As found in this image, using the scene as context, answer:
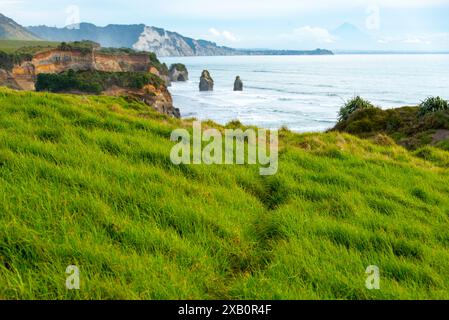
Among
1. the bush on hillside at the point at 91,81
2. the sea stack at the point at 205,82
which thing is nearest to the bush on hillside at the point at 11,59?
the bush on hillside at the point at 91,81

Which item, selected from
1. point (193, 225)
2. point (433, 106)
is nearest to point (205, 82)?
point (433, 106)

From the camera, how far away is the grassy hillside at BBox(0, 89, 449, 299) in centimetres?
426

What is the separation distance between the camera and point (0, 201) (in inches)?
209

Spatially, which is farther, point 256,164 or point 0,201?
point 256,164

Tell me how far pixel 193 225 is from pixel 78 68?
456 feet

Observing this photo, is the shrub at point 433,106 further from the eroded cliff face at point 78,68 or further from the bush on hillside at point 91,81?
the bush on hillside at point 91,81

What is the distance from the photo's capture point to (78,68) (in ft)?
429

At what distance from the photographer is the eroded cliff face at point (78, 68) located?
91.5 m

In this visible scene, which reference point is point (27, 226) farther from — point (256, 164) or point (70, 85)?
point (70, 85)

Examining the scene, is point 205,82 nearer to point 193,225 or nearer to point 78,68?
point 78,68

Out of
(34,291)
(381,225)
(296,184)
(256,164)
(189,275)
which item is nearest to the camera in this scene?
(34,291)

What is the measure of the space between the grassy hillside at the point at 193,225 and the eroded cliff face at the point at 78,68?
260 feet
